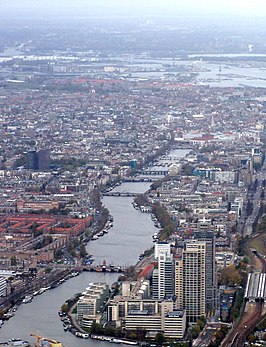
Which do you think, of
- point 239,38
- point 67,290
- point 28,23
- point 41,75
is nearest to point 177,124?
point 41,75

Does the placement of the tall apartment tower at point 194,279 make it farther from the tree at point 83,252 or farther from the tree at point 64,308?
the tree at point 83,252

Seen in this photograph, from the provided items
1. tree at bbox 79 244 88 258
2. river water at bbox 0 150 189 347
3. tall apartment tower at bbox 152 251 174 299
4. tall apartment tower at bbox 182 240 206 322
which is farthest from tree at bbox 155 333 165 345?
tree at bbox 79 244 88 258

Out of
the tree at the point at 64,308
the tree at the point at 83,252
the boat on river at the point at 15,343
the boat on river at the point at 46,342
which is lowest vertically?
the tree at the point at 83,252

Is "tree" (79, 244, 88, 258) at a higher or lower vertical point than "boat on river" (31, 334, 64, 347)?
lower

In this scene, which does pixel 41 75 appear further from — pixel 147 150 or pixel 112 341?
pixel 112 341

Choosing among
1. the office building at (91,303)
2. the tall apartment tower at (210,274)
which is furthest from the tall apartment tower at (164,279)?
the office building at (91,303)

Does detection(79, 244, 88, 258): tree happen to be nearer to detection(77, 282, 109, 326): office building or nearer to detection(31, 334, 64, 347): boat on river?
detection(77, 282, 109, 326): office building
